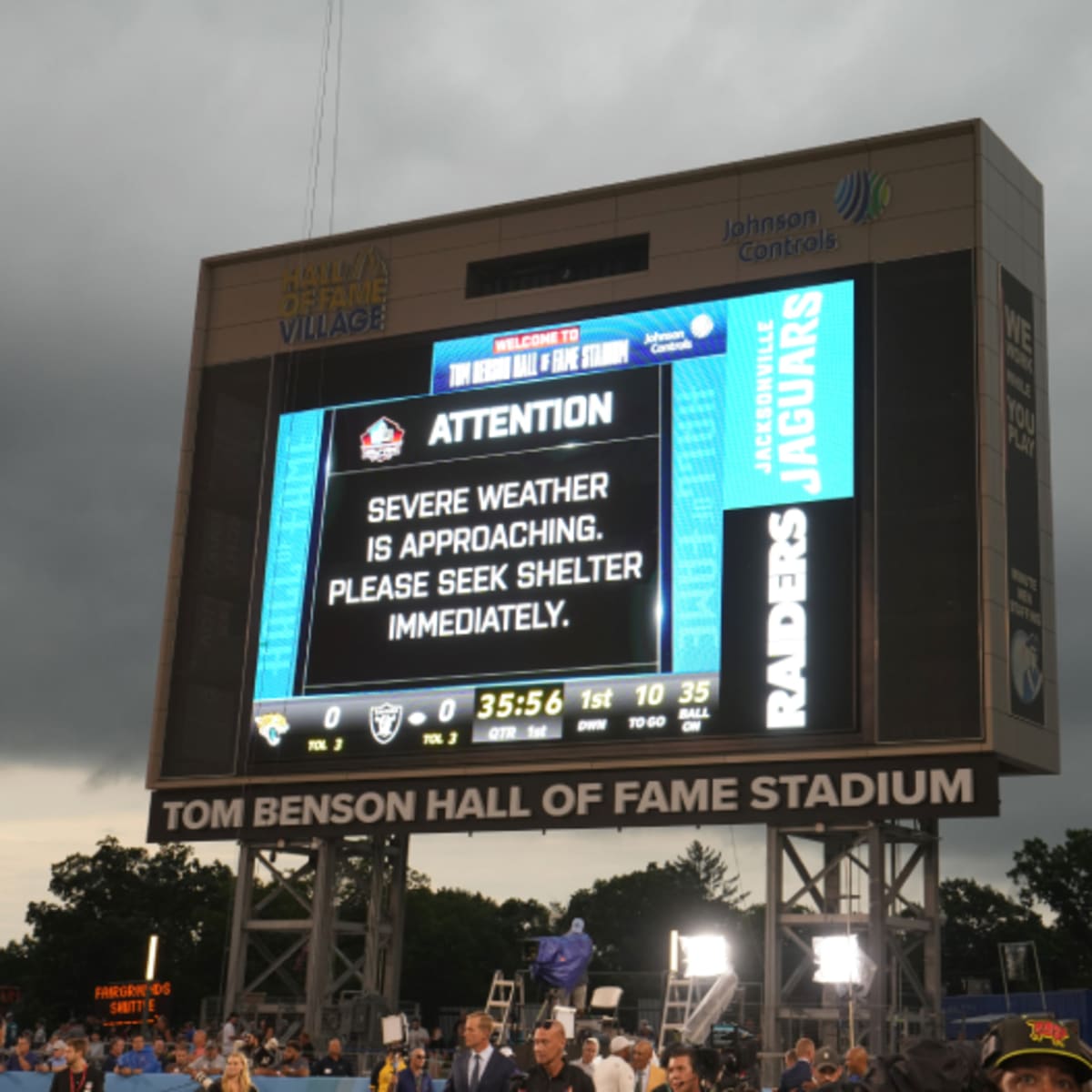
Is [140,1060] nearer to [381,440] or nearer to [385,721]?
[385,721]

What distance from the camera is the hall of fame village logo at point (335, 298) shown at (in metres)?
27.4

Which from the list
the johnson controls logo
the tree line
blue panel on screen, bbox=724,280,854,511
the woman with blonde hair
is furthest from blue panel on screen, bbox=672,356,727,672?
the tree line

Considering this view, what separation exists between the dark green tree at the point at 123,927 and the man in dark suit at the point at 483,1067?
5299 centimetres

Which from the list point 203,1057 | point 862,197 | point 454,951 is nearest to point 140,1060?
point 203,1057

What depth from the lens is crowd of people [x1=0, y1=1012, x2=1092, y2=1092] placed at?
133 inches

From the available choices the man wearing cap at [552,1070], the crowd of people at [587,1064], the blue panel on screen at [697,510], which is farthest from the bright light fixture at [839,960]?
the man wearing cap at [552,1070]

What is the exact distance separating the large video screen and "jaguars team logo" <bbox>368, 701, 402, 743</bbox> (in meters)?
0.02

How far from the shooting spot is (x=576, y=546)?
2395 cm

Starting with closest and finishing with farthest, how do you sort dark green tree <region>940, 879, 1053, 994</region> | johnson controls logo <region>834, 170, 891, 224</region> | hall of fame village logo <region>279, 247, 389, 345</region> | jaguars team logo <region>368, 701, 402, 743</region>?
johnson controls logo <region>834, 170, 891, 224</region> < jaguars team logo <region>368, 701, 402, 743</region> < hall of fame village logo <region>279, 247, 389, 345</region> < dark green tree <region>940, 879, 1053, 994</region>

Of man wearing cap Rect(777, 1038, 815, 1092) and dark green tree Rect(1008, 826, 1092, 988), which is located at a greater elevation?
dark green tree Rect(1008, 826, 1092, 988)

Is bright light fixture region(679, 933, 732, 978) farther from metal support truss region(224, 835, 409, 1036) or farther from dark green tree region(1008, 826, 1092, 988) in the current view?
dark green tree region(1008, 826, 1092, 988)

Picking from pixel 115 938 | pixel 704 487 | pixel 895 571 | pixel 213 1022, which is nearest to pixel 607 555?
pixel 704 487

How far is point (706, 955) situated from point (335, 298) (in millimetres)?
11508

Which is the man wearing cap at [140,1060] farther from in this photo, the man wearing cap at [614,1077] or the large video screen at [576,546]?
the man wearing cap at [614,1077]
